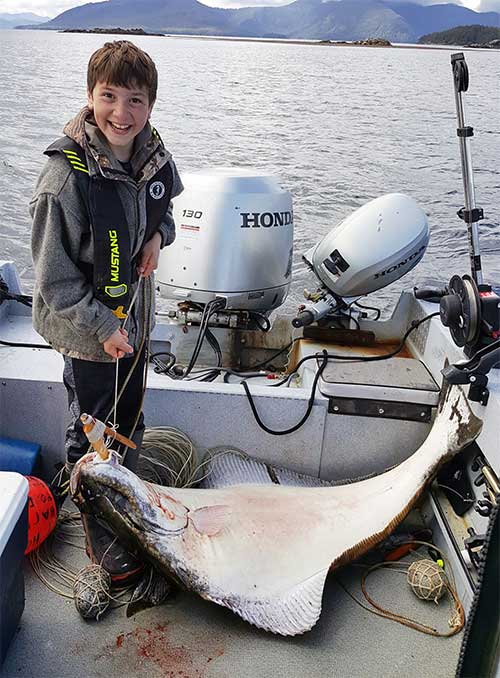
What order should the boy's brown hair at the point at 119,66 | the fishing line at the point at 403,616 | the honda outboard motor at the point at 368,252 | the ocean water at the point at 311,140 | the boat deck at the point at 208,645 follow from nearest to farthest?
the boy's brown hair at the point at 119,66, the boat deck at the point at 208,645, the fishing line at the point at 403,616, the honda outboard motor at the point at 368,252, the ocean water at the point at 311,140

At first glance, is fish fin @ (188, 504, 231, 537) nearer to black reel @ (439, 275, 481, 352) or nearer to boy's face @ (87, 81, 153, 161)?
black reel @ (439, 275, 481, 352)

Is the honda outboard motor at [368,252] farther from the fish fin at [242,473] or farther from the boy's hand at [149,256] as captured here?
the boy's hand at [149,256]

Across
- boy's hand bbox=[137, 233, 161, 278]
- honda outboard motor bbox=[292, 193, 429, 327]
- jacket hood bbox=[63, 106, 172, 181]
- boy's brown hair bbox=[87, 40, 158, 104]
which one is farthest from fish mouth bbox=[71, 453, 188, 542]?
honda outboard motor bbox=[292, 193, 429, 327]

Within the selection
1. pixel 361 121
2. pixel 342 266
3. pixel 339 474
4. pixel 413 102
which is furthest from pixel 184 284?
pixel 413 102

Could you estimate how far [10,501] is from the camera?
1706 mm

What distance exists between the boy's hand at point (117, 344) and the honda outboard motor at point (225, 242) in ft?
4.34

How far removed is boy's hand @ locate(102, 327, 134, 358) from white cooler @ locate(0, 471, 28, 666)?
1.61 ft

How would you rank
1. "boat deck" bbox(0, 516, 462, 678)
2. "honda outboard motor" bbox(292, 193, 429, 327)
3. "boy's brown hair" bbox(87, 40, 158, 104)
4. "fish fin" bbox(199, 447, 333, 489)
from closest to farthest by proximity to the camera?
1. "boy's brown hair" bbox(87, 40, 158, 104)
2. "boat deck" bbox(0, 516, 462, 678)
3. "fish fin" bbox(199, 447, 333, 489)
4. "honda outboard motor" bbox(292, 193, 429, 327)

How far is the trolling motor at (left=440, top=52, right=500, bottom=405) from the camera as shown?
95.6 inches

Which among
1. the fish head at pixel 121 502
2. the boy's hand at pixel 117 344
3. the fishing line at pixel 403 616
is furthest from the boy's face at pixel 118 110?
the fishing line at pixel 403 616

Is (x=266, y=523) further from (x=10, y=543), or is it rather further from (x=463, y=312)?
(x=463, y=312)

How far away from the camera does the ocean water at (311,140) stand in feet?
28.6

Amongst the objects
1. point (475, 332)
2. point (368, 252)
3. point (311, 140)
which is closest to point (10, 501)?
point (475, 332)

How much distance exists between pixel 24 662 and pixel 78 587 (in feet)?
0.94
